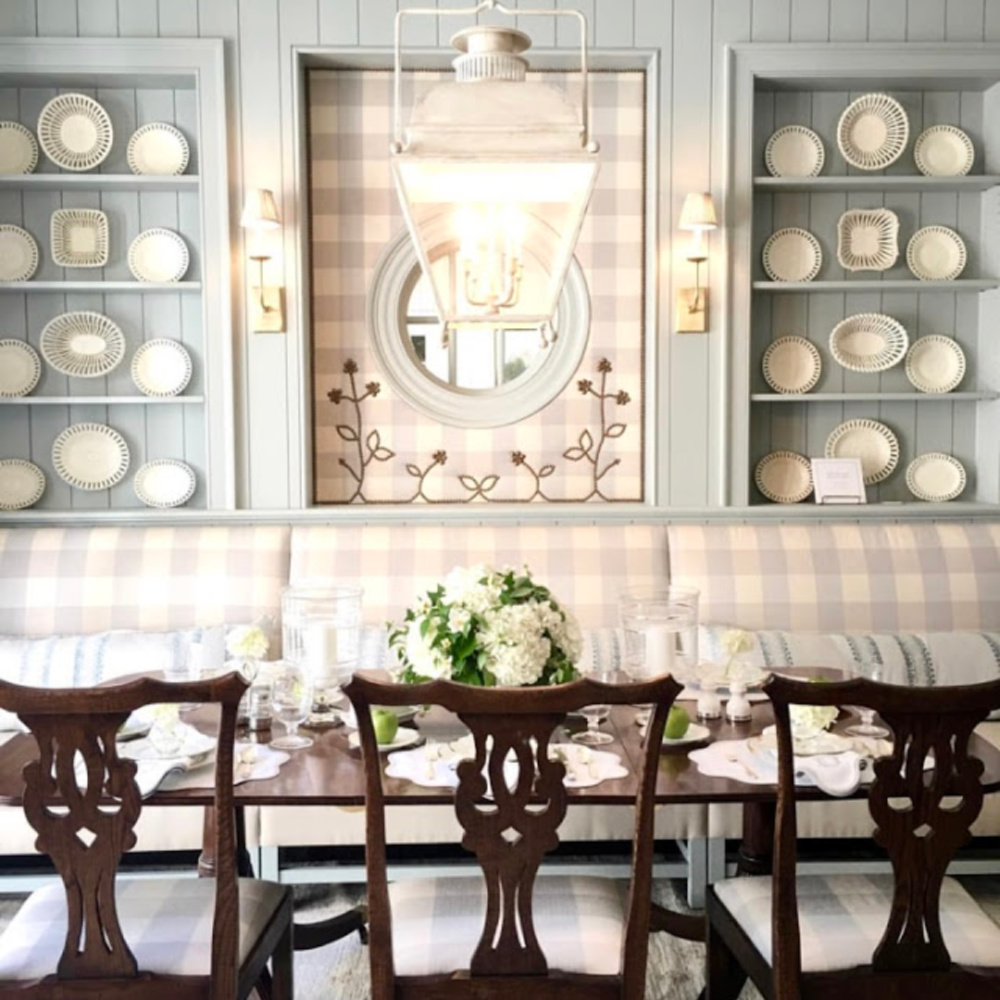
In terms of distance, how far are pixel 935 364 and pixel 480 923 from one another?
285 centimetres

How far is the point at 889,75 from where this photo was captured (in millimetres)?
3713

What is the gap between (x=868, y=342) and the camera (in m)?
3.97

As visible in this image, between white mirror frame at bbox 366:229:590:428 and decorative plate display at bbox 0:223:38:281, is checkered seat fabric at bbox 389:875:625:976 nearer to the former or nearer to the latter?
white mirror frame at bbox 366:229:590:428

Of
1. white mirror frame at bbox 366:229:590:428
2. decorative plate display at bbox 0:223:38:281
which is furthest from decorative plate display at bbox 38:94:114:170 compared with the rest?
white mirror frame at bbox 366:229:590:428

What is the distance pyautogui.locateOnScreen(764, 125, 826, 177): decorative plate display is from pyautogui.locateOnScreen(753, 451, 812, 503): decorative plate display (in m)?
0.95

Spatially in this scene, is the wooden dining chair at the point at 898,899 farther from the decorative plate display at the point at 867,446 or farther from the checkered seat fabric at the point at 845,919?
the decorative plate display at the point at 867,446

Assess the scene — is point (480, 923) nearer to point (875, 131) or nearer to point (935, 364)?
point (935, 364)

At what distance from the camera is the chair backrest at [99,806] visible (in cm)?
160

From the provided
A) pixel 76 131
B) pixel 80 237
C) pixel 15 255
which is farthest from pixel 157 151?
pixel 15 255

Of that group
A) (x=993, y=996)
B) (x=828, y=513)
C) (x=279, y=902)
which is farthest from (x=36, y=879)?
(x=828, y=513)

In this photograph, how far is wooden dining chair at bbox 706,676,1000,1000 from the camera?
5.37 feet

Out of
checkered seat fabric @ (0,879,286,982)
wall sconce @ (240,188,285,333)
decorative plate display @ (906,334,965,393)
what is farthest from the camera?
decorative plate display @ (906,334,965,393)

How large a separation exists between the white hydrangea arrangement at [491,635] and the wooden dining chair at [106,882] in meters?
0.49

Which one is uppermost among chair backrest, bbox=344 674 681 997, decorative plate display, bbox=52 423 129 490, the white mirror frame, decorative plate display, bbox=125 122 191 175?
decorative plate display, bbox=125 122 191 175
